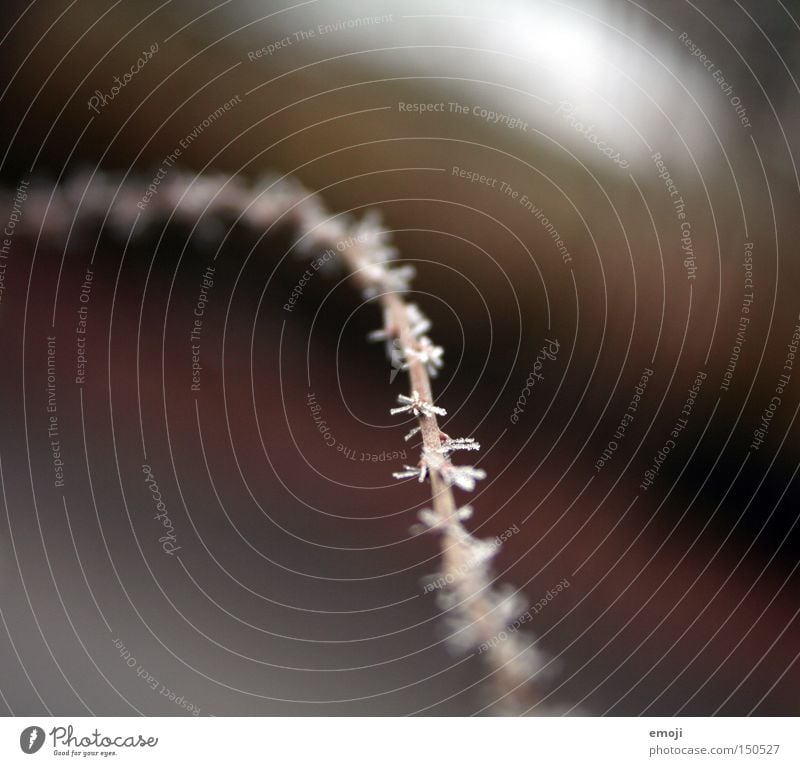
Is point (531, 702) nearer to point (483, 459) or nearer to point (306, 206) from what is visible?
point (483, 459)

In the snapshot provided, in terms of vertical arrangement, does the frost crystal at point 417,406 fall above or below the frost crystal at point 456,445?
above

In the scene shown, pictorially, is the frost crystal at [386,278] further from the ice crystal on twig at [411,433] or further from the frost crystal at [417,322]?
the ice crystal on twig at [411,433]

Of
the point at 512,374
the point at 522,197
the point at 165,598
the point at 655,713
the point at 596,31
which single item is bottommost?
the point at 655,713
